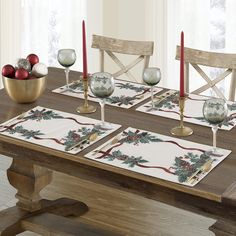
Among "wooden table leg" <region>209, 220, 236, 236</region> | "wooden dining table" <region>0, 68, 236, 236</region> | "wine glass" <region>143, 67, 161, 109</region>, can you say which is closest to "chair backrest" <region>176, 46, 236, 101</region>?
"wine glass" <region>143, 67, 161, 109</region>

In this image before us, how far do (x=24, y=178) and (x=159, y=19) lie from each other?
1632 mm

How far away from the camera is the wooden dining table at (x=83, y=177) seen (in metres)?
2.26

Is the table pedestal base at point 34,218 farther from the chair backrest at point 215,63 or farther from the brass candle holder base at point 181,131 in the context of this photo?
the chair backrest at point 215,63

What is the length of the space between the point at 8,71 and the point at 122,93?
52 centimetres

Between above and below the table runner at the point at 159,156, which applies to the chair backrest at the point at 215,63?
above

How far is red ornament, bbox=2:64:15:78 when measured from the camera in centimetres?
296

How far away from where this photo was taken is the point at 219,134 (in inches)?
105

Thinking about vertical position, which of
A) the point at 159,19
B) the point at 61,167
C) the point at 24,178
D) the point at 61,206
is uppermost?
the point at 159,19

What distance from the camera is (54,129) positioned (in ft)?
9.03

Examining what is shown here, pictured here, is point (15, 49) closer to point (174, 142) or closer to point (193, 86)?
point (193, 86)

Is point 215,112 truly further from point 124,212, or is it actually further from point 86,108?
point 124,212

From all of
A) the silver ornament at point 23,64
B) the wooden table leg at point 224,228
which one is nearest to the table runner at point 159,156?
the wooden table leg at point 224,228

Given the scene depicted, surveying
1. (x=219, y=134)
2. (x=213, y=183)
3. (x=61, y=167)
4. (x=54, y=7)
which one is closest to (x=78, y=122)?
(x=61, y=167)

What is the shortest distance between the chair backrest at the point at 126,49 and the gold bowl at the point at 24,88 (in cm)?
67
